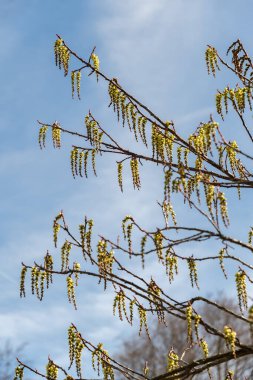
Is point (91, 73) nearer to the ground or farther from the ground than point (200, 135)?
farther from the ground

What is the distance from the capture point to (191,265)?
4.21 metres

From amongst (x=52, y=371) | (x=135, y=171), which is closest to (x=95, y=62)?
(x=135, y=171)

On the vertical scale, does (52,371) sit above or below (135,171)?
below

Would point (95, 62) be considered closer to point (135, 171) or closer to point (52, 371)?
point (135, 171)

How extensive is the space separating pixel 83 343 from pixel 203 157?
170 cm

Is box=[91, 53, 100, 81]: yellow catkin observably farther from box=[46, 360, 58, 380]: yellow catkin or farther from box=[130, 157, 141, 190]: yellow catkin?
box=[46, 360, 58, 380]: yellow catkin

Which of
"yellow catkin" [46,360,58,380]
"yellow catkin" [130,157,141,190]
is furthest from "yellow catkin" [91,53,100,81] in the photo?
"yellow catkin" [46,360,58,380]

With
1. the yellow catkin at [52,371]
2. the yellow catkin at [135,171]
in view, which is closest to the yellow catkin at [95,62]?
the yellow catkin at [135,171]

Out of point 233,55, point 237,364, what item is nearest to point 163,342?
point 237,364

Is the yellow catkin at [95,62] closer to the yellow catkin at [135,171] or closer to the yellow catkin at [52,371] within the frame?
the yellow catkin at [135,171]

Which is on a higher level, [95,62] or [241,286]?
[95,62]

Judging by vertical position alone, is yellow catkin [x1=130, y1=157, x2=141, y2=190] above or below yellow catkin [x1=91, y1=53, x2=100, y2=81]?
below

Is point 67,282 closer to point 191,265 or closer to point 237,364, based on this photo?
point 191,265

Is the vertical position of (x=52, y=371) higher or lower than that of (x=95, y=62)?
lower
